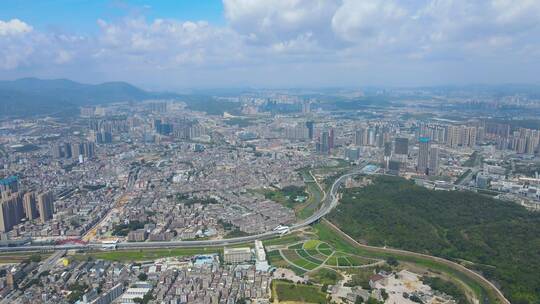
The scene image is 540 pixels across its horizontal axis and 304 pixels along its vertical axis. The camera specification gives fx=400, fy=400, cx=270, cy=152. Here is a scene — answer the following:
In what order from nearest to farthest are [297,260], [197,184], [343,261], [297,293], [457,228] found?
[297,293]
[343,261]
[297,260]
[457,228]
[197,184]

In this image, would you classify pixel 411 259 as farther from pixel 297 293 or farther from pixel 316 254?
pixel 297 293

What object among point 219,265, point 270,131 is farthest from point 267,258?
point 270,131

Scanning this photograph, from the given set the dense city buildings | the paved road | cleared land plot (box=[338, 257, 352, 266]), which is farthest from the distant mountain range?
cleared land plot (box=[338, 257, 352, 266])

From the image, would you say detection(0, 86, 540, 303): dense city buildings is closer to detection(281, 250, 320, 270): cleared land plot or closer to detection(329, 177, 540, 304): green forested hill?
detection(281, 250, 320, 270): cleared land plot

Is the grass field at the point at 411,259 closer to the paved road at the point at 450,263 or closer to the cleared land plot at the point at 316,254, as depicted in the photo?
the paved road at the point at 450,263

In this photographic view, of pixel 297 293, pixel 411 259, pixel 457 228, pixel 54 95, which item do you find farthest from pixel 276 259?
pixel 54 95
